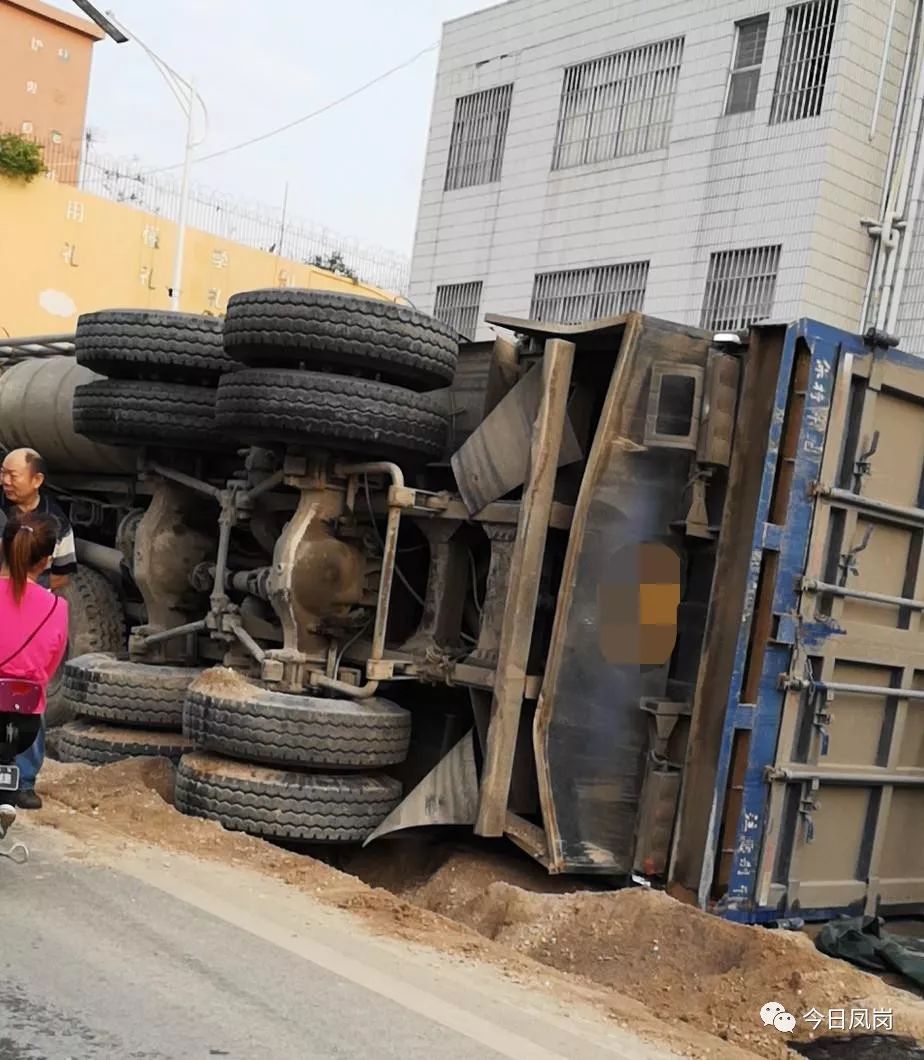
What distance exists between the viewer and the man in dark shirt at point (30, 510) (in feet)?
17.7

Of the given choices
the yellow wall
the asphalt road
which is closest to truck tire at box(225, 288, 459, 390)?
the asphalt road

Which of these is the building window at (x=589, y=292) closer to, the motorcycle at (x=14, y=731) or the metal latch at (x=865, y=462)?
the metal latch at (x=865, y=462)

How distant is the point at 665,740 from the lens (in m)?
5.43

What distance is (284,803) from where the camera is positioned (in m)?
5.64

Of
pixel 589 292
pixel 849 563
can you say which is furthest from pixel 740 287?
pixel 849 563

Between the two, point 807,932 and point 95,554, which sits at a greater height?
point 95,554

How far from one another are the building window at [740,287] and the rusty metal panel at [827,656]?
8194 millimetres

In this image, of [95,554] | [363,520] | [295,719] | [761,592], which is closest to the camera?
[761,592]

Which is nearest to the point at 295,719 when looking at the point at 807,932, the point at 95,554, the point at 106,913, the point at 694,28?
Answer: the point at 106,913

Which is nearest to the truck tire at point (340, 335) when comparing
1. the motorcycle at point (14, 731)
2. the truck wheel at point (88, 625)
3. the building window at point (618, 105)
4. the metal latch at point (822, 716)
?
the motorcycle at point (14, 731)

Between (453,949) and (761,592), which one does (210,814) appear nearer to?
→ (453,949)

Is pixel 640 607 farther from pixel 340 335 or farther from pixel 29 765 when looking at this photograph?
pixel 29 765

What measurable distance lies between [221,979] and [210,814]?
1905 millimetres

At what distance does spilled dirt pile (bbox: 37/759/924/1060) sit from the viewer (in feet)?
13.6
